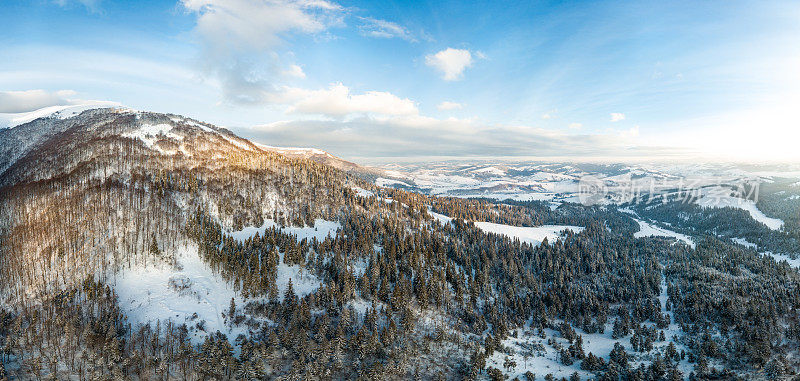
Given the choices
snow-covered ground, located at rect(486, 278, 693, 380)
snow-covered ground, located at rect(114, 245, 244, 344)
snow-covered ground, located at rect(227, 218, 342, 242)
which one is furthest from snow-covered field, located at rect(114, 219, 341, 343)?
snow-covered ground, located at rect(486, 278, 693, 380)

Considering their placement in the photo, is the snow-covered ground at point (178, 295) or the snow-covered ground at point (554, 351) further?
the snow-covered ground at point (554, 351)

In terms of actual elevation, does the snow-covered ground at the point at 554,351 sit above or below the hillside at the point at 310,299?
below

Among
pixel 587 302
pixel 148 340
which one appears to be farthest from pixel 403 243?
pixel 148 340

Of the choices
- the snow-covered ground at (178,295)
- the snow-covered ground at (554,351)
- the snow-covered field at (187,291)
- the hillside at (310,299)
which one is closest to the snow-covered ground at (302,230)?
the hillside at (310,299)

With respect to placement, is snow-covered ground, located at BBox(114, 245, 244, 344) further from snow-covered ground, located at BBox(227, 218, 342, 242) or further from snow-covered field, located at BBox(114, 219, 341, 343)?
snow-covered ground, located at BBox(227, 218, 342, 242)

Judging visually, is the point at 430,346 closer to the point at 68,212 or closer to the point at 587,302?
the point at 587,302

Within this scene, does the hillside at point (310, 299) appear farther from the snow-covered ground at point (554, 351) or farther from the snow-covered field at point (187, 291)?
the snow-covered ground at point (554, 351)

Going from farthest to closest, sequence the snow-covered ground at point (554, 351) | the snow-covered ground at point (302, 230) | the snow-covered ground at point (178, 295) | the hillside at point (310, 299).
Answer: the snow-covered ground at point (302, 230)
the snow-covered ground at point (554, 351)
the snow-covered ground at point (178, 295)
the hillside at point (310, 299)

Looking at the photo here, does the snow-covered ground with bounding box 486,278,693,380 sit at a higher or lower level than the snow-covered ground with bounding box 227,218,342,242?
lower
